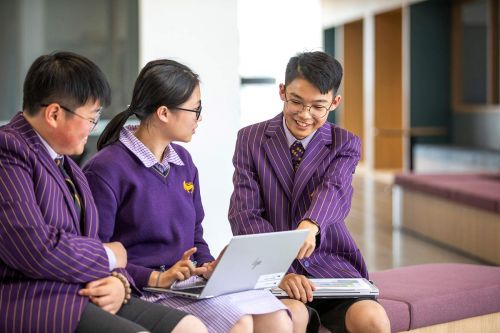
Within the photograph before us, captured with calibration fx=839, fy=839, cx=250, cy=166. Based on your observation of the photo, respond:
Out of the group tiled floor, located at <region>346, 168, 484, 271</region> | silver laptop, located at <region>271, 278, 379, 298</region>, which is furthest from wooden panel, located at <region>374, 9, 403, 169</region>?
silver laptop, located at <region>271, 278, 379, 298</region>

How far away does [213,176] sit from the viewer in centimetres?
464

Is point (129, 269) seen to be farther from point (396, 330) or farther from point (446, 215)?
point (446, 215)

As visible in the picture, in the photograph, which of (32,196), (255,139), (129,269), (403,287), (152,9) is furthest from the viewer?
(152,9)

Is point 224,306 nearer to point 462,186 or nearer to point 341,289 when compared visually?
point 341,289

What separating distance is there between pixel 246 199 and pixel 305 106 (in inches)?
15.3

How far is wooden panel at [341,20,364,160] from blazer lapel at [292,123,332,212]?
46.9ft

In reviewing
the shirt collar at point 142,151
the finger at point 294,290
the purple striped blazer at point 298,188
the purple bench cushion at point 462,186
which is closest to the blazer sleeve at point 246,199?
the purple striped blazer at point 298,188

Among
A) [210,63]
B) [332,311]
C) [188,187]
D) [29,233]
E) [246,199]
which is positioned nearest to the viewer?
[29,233]

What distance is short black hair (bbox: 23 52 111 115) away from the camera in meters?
2.19

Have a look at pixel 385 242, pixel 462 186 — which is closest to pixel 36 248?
pixel 385 242

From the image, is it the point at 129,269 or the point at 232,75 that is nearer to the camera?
the point at 129,269

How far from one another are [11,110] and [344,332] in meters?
2.65

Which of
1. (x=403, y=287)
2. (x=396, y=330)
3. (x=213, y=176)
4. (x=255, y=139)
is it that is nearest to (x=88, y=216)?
(x=255, y=139)

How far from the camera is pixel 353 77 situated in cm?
1741
